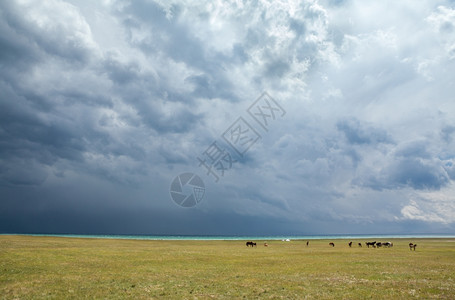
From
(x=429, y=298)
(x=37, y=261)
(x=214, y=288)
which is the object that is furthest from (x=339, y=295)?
(x=37, y=261)

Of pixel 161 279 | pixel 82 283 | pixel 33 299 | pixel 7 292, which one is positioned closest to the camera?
pixel 33 299

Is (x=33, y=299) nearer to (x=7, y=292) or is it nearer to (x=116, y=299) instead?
(x=7, y=292)

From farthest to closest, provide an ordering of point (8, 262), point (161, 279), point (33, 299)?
1. point (8, 262)
2. point (161, 279)
3. point (33, 299)

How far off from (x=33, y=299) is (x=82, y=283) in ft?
16.0

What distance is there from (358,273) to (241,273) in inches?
442

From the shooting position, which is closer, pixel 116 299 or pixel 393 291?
pixel 116 299

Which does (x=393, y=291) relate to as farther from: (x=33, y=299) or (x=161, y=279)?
(x=33, y=299)

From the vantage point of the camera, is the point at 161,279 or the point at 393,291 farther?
the point at 161,279

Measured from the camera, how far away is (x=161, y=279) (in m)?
24.3

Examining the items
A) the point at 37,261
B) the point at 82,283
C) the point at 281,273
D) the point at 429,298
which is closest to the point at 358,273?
the point at 281,273

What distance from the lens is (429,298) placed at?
711 inches

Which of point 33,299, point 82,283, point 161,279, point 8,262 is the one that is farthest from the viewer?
point 8,262

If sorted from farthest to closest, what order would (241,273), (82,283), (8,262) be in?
(8,262), (241,273), (82,283)

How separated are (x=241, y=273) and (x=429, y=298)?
49.5 feet
